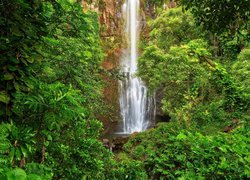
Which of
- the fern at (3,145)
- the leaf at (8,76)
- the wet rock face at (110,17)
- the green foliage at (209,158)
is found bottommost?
the green foliage at (209,158)

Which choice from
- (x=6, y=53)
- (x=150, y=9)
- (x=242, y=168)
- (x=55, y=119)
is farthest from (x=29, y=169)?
(x=150, y=9)

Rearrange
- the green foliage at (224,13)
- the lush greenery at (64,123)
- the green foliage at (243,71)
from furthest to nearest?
the green foliage at (243,71), the green foliage at (224,13), the lush greenery at (64,123)

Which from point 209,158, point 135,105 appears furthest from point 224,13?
point 135,105

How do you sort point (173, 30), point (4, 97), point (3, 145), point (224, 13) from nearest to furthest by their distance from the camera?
point (3, 145) < point (4, 97) < point (224, 13) < point (173, 30)

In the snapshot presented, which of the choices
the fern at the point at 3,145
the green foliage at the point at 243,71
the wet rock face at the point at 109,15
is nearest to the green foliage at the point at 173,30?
the green foliage at the point at 243,71

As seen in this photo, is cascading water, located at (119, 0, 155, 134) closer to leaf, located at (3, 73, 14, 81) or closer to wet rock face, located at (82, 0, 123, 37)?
wet rock face, located at (82, 0, 123, 37)

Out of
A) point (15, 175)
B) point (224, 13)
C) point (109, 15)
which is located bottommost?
point (15, 175)

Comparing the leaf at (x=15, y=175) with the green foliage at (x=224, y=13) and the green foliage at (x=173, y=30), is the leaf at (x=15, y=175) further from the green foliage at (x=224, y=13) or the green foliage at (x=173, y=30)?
the green foliage at (x=173, y=30)

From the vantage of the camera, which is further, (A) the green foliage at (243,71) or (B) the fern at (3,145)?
(A) the green foliage at (243,71)

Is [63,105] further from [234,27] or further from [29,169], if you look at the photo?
[234,27]

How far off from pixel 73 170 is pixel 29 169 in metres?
1.12

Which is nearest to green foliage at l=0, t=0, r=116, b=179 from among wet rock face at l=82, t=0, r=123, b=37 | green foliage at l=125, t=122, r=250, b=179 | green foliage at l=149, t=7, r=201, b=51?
green foliage at l=125, t=122, r=250, b=179

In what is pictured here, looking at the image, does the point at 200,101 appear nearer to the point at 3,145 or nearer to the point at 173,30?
the point at 173,30

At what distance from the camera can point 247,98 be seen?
567 centimetres
